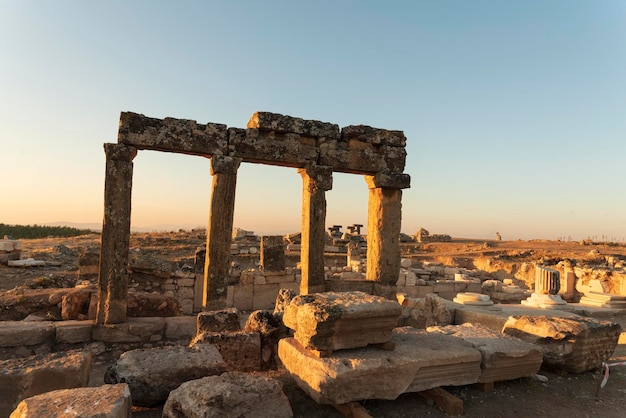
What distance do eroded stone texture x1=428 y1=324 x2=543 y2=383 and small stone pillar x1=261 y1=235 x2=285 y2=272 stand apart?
8.50m

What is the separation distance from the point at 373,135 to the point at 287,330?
5.17 meters

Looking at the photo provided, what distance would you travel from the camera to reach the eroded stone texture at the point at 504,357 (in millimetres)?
4754

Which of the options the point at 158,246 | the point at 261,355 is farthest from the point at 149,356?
the point at 158,246

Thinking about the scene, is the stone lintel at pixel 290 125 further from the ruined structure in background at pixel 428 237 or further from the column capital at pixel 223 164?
the ruined structure in background at pixel 428 237

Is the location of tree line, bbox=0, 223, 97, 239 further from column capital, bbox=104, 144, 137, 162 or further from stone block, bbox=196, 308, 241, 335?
stone block, bbox=196, 308, 241, 335

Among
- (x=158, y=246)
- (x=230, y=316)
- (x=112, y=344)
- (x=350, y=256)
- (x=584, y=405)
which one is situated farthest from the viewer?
(x=158, y=246)

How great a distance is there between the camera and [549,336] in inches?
216

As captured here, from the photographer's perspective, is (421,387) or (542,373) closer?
(421,387)

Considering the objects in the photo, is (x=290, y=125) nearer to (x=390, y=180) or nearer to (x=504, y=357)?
(x=390, y=180)

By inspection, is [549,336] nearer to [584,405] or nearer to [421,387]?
[584,405]

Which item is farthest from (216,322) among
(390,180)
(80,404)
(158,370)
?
(390,180)

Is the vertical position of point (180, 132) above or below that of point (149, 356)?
above

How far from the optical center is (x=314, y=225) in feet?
27.7

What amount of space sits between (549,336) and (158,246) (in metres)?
24.7
